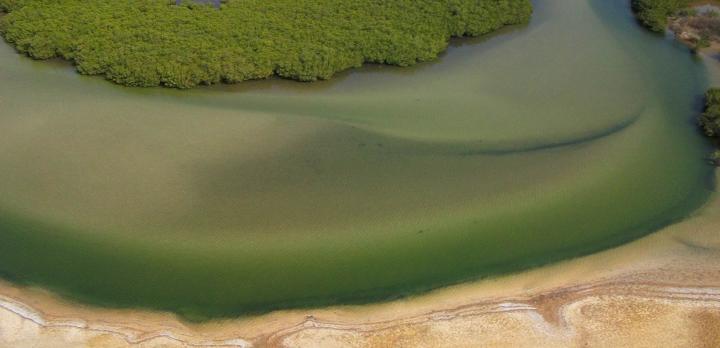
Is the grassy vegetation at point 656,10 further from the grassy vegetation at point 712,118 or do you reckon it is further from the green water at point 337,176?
the grassy vegetation at point 712,118

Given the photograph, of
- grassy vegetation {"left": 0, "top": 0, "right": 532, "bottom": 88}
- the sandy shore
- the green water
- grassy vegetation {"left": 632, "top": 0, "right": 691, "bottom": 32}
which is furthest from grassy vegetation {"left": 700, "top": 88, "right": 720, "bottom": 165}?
grassy vegetation {"left": 0, "top": 0, "right": 532, "bottom": 88}

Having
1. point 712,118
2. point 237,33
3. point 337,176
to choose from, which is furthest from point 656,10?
point 237,33

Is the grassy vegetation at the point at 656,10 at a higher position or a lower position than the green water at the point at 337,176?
higher

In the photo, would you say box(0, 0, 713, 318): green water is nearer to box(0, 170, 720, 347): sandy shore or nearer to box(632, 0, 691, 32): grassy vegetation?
box(0, 170, 720, 347): sandy shore

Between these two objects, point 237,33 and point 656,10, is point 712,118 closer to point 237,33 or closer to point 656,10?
point 656,10

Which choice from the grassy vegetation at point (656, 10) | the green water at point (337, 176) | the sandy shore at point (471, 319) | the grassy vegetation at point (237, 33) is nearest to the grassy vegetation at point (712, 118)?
the green water at point (337, 176)

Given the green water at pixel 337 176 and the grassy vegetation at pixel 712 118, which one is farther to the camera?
the grassy vegetation at pixel 712 118
